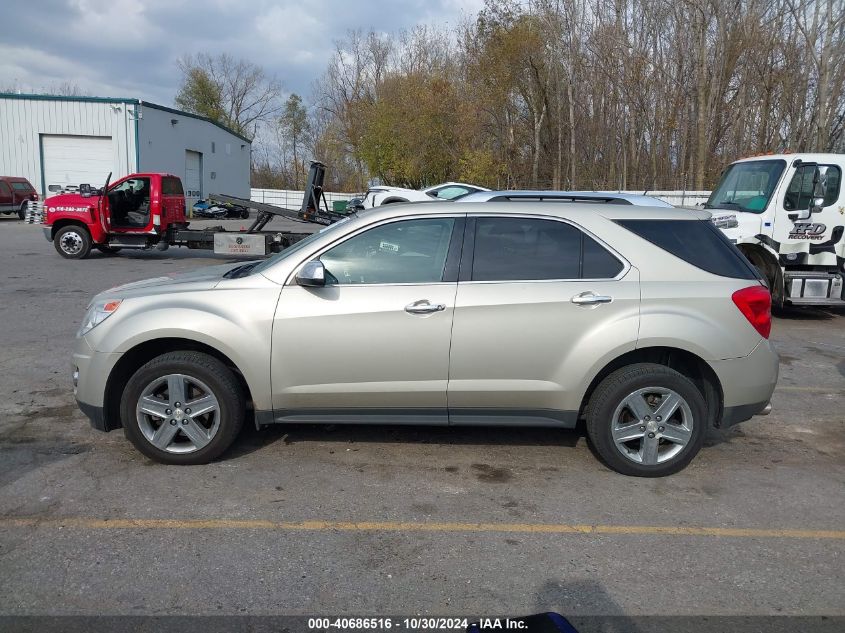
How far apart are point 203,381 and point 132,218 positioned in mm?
13401

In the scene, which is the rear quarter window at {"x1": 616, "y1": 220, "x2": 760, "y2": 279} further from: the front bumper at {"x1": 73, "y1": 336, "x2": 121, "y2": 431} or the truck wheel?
the truck wheel

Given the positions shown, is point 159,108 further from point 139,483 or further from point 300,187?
point 139,483

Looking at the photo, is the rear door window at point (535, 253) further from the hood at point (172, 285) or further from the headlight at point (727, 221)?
the headlight at point (727, 221)

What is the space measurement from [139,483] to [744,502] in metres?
3.86

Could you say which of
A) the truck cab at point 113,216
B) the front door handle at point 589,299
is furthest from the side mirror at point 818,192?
the truck cab at point 113,216

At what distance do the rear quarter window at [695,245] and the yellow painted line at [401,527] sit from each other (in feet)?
5.52

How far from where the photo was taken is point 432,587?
3332mm

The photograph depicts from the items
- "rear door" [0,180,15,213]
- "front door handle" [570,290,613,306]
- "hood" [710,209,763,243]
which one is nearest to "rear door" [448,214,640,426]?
"front door handle" [570,290,613,306]

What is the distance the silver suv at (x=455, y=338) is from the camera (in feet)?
14.7

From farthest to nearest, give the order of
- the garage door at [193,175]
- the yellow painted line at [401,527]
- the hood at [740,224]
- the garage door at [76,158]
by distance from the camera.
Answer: the garage door at [193,175], the garage door at [76,158], the hood at [740,224], the yellow painted line at [401,527]

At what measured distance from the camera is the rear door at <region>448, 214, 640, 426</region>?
4.48 m

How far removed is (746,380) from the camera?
459cm

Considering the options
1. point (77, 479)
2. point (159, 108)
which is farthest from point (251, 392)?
point (159, 108)

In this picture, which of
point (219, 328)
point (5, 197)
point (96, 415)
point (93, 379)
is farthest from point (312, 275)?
point (5, 197)
